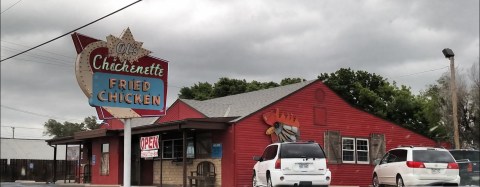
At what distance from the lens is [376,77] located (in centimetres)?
5509

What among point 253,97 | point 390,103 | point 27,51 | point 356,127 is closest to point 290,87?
point 253,97

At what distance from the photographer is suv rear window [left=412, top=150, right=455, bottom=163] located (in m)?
17.1

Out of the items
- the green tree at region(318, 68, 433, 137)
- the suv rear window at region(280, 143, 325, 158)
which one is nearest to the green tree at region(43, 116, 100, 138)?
the green tree at region(318, 68, 433, 137)

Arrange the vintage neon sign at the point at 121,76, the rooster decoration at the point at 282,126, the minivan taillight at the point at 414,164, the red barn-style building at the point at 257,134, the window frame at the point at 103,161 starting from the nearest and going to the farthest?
the vintage neon sign at the point at 121,76, the minivan taillight at the point at 414,164, the red barn-style building at the point at 257,134, the rooster decoration at the point at 282,126, the window frame at the point at 103,161

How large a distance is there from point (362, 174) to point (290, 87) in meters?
5.51

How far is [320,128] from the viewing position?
27094 millimetres

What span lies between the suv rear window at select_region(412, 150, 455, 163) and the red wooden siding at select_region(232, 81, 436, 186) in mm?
8495

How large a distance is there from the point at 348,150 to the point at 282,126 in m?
4.13

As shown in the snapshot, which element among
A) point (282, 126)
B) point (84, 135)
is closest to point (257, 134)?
point (282, 126)

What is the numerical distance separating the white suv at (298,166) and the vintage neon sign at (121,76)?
399cm

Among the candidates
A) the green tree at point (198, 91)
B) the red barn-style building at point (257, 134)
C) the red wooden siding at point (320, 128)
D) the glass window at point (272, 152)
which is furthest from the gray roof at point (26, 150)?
the glass window at point (272, 152)

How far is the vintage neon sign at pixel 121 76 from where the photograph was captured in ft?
50.6

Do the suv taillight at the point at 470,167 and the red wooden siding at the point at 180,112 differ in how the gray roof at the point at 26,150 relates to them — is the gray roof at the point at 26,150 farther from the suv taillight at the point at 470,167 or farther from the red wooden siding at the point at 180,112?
the suv taillight at the point at 470,167

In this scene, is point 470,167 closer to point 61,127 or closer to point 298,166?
point 298,166
